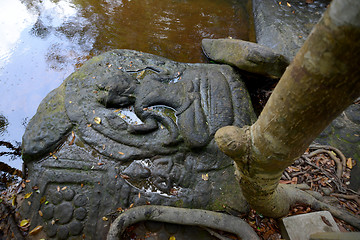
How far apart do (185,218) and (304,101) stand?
4.76ft

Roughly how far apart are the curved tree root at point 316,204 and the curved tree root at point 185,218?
1.69 ft

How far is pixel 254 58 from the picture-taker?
2639mm

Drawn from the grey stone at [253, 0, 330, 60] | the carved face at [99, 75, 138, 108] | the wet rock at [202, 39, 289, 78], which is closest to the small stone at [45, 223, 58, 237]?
the carved face at [99, 75, 138, 108]

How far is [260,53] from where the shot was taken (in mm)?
2602

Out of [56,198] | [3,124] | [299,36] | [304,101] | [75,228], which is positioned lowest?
[3,124]

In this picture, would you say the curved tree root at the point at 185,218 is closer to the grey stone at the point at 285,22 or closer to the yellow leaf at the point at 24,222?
the yellow leaf at the point at 24,222

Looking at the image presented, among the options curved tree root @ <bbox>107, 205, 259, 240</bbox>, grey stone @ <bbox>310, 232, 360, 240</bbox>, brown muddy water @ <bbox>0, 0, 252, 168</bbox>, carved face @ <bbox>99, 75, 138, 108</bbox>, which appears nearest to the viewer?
grey stone @ <bbox>310, 232, 360, 240</bbox>

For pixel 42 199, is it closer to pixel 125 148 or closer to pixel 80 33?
pixel 125 148

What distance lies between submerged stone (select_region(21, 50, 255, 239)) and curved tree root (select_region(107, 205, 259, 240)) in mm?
126

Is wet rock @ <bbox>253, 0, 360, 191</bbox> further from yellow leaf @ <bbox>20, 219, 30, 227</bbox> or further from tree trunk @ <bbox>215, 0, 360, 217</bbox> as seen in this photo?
yellow leaf @ <bbox>20, 219, 30, 227</bbox>

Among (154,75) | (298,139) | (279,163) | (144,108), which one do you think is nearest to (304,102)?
(298,139)

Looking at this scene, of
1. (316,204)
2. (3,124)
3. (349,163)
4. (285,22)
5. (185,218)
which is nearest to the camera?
(185,218)

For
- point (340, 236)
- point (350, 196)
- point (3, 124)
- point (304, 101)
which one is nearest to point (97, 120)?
point (3, 124)

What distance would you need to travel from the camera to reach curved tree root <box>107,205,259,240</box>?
2037 millimetres
